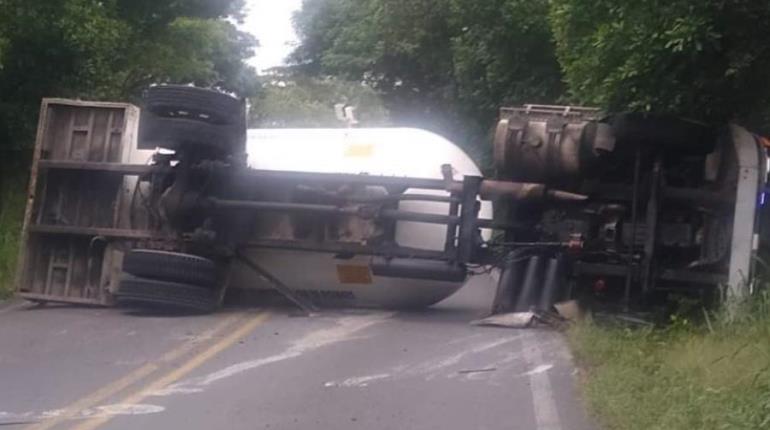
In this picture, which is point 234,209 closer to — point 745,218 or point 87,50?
point 745,218

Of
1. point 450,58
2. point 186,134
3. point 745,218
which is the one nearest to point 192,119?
point 186,134

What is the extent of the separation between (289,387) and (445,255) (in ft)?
16.9

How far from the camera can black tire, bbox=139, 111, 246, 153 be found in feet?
51.4

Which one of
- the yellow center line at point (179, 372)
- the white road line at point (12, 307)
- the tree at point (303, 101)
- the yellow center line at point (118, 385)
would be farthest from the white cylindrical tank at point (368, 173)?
the tree at point (303, 101)

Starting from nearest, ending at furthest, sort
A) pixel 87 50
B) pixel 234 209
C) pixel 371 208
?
pixel 371 208 < pixel 234 209 < pixel 87 50

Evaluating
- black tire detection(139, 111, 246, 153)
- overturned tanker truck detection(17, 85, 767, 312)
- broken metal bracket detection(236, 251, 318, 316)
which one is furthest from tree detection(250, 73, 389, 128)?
black tire detection(139, 111, 246, 153)

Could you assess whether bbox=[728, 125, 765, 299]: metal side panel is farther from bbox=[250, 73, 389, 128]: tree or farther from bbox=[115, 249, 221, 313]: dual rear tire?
bbox=[250, 73, 389, 128]: tree

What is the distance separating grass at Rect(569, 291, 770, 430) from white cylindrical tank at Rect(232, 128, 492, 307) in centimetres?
290

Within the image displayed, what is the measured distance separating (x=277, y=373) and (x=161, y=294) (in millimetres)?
4279

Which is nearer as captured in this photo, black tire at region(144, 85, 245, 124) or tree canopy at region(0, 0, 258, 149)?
black tire at region(144, 85, 245, 124)

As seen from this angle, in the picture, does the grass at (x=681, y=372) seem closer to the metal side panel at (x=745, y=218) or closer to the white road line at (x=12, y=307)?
the metal side panel at (x=745, y=218)

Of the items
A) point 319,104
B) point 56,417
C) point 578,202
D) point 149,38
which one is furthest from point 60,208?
point 319,104

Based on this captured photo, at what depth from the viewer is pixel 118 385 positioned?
425 inches

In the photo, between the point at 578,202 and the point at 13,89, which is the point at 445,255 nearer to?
the point at 578,202
